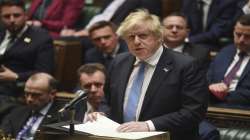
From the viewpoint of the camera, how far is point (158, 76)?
9.86 feet

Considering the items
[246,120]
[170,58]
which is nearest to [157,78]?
[170,58]

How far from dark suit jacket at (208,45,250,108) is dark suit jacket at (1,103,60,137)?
1.07 m

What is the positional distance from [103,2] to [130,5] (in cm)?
65

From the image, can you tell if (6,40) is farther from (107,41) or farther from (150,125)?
(150,125)

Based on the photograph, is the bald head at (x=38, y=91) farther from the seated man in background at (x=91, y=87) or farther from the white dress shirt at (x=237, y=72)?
the white dress shirt at (x=237, y=72)

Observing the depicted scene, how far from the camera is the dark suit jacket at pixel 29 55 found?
503 centimetres

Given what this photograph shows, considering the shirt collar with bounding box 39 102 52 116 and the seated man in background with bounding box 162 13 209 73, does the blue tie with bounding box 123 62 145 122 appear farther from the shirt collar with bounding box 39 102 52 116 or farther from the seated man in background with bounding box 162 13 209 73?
the seated man in background with bounding box 162 13 209 73

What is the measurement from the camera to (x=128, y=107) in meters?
3.04

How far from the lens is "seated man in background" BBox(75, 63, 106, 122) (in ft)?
13.1

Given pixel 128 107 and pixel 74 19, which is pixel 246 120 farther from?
pixel 74 19

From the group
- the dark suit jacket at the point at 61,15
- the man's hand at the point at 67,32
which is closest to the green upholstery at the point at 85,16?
the dark suit jacket at the point at 61,15

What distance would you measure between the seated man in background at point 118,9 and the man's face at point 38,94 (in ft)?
4.40

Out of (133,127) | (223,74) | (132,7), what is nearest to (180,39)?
(223,74)

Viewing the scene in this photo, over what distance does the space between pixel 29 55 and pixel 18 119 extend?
86 cm
